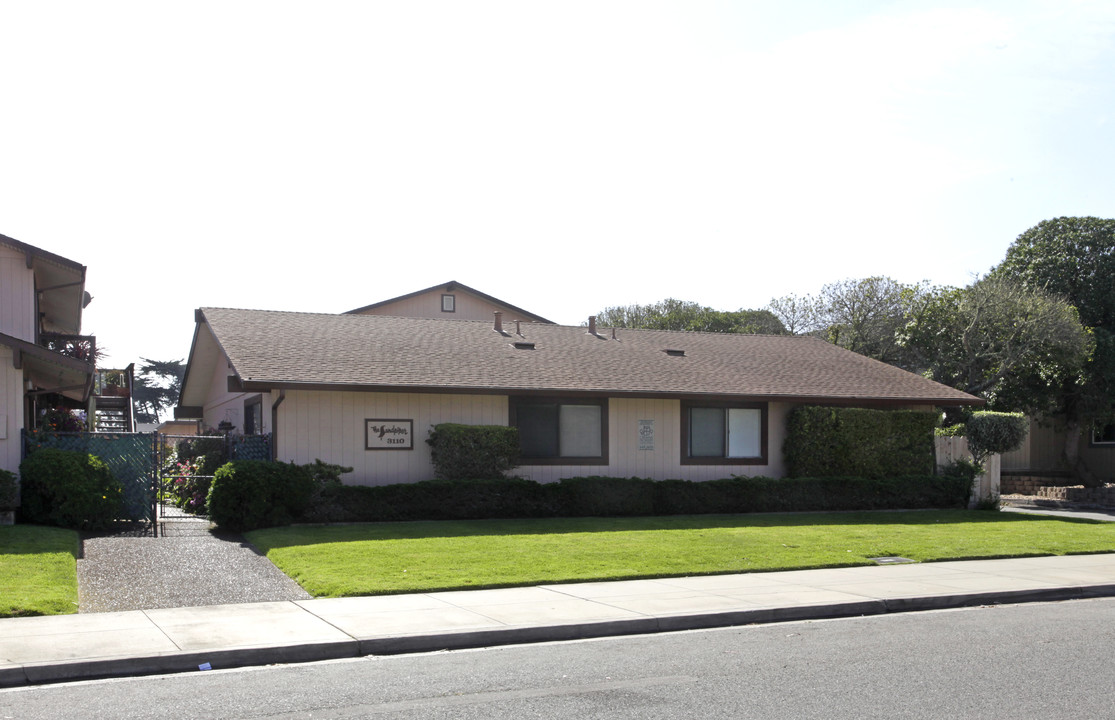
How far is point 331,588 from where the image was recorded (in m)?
11.8

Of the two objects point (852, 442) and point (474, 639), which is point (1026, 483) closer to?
point (852, 442)

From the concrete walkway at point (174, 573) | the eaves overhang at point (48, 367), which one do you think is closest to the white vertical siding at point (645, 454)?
the concrete walkway at point (174, 573)

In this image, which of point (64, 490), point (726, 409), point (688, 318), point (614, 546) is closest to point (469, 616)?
point (614, 546)

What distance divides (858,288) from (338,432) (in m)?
33.1

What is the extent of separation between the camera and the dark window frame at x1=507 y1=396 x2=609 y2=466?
21.4 m

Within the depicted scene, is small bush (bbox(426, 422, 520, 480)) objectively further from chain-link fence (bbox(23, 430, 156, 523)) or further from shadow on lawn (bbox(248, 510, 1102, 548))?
chain-link fence (bbox(23, 430, 156, 523))

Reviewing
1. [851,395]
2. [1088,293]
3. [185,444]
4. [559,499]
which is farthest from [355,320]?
[1088,293]

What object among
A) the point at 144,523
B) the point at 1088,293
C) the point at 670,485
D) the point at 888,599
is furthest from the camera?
the point at 1088,293

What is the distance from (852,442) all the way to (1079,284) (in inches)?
677

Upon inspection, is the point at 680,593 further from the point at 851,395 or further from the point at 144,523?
the point at 851,395

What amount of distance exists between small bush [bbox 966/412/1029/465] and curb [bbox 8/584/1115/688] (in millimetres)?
12369

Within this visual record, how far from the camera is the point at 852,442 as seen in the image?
23.4 meters

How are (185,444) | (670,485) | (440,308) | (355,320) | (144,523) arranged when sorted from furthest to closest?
(440,308), (355,320), (185,444), (670,485), (144,523)

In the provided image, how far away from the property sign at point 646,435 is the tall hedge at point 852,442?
11.1ft
